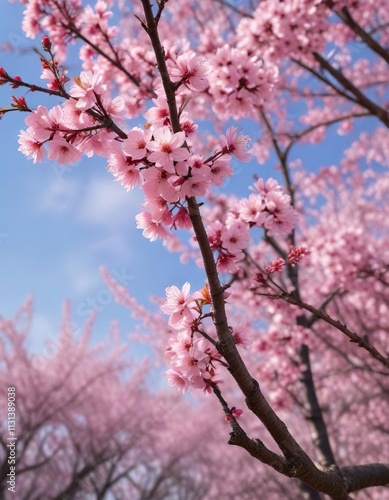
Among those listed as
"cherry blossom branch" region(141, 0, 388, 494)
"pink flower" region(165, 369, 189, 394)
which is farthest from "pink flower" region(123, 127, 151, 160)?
"pink flower" region(165, 369, 189, 394)

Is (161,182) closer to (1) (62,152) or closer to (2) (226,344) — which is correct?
(1) (62,152)

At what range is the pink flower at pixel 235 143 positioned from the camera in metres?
1.96

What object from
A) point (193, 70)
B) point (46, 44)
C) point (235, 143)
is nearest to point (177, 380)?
point (235, 143)

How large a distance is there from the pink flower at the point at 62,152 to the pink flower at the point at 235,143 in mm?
719

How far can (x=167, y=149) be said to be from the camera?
1.70 m

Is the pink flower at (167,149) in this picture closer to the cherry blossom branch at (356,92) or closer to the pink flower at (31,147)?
the pink flower at (31,147)

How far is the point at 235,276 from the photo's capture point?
589 cm

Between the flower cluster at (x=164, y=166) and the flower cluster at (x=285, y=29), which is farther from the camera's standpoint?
the flower cluster at (x=285, y=29)

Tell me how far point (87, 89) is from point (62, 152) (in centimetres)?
33

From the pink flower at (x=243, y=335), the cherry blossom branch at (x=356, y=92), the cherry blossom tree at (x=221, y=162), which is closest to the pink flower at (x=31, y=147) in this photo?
the cherry blossom tree at (x=221, y=162)

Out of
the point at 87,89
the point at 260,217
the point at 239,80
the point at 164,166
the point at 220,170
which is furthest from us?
the point at 239,80

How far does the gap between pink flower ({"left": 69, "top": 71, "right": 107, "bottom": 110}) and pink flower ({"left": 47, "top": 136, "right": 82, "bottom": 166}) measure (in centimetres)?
21

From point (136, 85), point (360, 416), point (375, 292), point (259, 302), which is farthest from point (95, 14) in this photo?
point (360, 416)

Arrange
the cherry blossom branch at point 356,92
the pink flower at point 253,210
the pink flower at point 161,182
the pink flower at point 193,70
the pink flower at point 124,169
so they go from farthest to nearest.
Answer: the cherry blossom branch at point 356,92 → the pink flower at point 253,210 → the pink flower at point 193,70 → the pink flower at point 124,169 → the pink flower at point 161,182
